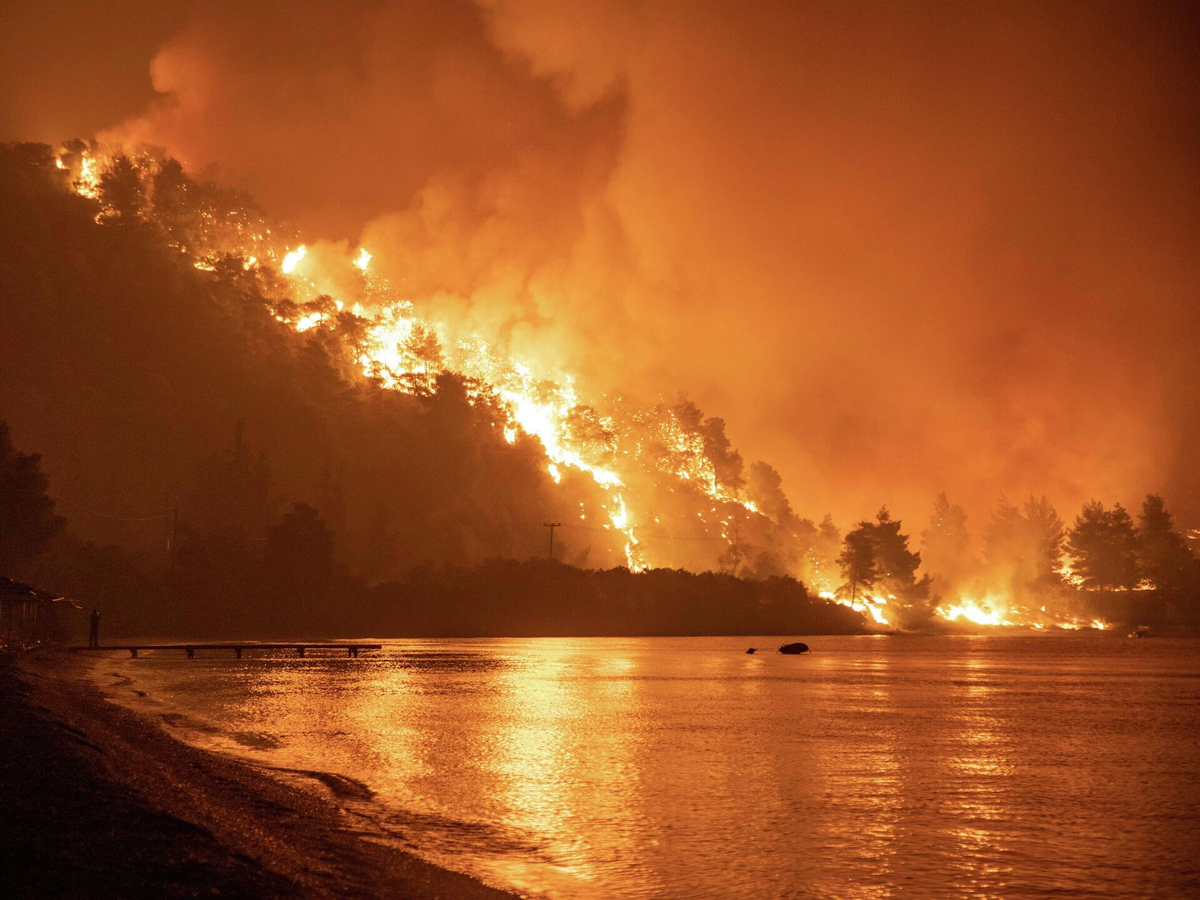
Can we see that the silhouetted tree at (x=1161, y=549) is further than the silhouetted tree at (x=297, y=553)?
Yes

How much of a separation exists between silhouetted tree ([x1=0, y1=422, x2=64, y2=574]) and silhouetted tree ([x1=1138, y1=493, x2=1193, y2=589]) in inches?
7268

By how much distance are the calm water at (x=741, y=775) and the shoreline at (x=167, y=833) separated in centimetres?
160

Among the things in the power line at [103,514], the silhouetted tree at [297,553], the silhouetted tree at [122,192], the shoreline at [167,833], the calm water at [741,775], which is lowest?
the calm water at [741,775]

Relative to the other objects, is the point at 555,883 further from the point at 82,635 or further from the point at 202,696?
the point at 82,635

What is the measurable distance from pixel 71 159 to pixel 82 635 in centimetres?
11515

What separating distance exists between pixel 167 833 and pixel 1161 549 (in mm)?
210952

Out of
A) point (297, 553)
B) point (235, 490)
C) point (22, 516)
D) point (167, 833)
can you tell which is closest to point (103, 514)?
point (235, 490)

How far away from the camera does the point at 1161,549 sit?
7653 inches

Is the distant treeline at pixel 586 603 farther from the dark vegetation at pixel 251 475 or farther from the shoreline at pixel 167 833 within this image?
the shoreline at pixel 167 833

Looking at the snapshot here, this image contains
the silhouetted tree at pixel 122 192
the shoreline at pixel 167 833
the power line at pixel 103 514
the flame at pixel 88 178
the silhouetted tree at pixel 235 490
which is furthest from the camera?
the flame at pixel 88 178

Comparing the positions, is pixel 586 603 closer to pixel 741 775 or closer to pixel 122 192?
pixel 122 192

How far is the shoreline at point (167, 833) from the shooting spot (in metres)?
14.0

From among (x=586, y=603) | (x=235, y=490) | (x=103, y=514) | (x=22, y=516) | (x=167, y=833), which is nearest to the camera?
(x=167, y=833)

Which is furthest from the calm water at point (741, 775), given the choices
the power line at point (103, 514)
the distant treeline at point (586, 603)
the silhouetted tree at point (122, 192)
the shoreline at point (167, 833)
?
the silhouetted tree at point (122, 192)
